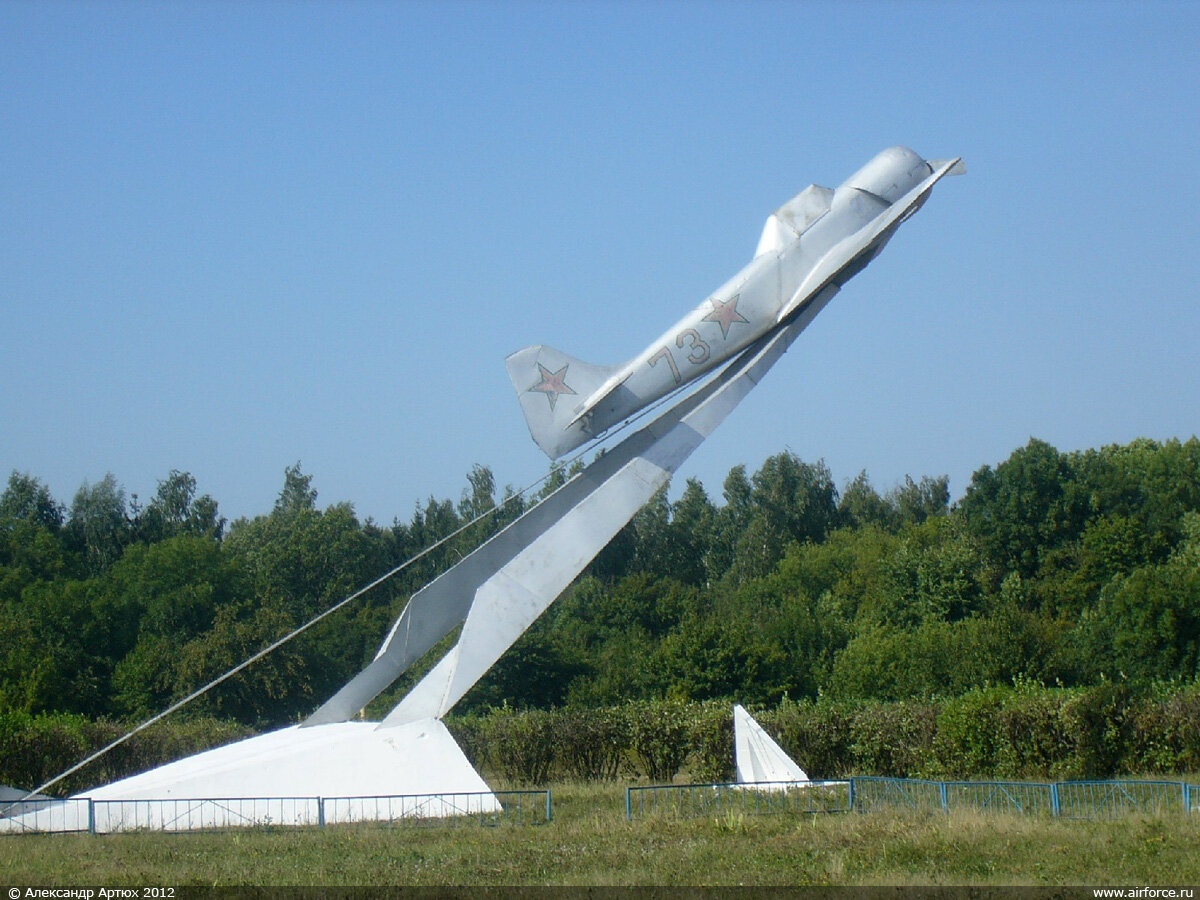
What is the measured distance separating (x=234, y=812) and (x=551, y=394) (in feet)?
23.6

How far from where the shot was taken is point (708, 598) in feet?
188

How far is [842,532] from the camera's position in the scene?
65.0 meters

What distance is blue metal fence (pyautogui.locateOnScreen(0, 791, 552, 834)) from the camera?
1579 centimetres

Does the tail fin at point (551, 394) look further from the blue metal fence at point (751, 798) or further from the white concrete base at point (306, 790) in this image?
the blue metal fence at point (751, 798)

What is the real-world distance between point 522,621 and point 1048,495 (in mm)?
41521

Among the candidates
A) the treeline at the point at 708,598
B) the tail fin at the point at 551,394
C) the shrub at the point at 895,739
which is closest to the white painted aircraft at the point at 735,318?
the tail fin at the point at 551,394

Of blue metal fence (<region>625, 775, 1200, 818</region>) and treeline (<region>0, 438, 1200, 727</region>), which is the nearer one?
blue metal fence (<region>625, 775, 1200, 818</region>)

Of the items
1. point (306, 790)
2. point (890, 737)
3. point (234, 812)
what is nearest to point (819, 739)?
point (890, 737)

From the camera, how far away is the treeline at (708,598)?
117ft

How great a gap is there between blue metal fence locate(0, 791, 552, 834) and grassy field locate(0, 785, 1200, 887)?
374 millimetres

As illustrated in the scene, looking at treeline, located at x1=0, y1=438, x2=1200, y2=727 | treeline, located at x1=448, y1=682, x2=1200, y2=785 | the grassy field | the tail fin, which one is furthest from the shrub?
the tail fin

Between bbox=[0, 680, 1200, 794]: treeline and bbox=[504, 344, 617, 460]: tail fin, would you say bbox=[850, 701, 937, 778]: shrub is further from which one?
bbox=[504, 344, 617, 460]: tail fin

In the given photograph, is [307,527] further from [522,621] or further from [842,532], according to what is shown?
[522,621]

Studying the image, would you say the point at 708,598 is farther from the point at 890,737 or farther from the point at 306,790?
the point at 306,790
